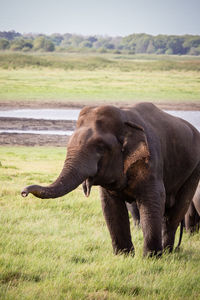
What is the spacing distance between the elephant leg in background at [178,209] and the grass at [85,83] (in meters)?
28.1

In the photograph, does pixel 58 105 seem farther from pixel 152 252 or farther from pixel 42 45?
pixel 42 45

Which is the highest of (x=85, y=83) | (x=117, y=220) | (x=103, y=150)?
(x=103, y=150)

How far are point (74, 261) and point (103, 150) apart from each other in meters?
1.58

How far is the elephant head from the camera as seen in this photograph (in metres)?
5.54

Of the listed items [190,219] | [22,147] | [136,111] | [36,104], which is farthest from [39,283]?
[36,104]

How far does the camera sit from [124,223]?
6.88 meters

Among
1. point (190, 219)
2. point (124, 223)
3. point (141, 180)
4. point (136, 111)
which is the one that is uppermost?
point (136, 111)

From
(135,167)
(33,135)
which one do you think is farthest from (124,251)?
(33,135)

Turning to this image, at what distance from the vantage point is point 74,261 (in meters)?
6.75

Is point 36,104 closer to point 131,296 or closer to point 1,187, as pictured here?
point 1,187

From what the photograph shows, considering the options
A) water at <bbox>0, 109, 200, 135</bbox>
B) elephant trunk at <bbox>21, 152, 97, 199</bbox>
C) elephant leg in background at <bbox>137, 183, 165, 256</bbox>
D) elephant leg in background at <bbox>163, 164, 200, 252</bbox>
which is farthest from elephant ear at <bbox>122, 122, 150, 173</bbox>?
water at <bbox>0, 109, 200, 135</bbox>

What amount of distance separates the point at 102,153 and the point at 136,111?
3.18 ft

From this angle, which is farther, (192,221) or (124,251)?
(192,221)

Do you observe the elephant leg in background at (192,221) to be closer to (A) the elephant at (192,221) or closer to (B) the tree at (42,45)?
(A) the elephant at (192,221)
